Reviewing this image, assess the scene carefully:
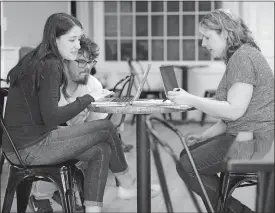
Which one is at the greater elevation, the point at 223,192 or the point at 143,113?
the point at 143,113

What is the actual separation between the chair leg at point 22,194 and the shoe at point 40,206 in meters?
0.31

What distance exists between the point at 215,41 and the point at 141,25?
6154 millimetres

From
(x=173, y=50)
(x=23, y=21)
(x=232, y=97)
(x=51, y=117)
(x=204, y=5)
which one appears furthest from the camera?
(x=173, y=50)

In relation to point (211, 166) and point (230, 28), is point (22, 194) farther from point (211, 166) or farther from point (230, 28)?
point (230, 28)

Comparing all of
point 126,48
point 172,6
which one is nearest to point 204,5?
point 172,6

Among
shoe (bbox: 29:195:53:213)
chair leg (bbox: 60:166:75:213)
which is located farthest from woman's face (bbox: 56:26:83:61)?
shoe (bbox: 29:195:53:213)

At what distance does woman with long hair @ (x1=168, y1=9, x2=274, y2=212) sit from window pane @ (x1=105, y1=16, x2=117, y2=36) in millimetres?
6093

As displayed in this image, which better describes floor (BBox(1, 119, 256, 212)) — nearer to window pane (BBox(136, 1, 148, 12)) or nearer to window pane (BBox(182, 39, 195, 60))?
window pane (BBox(182, 39, 195, 60))

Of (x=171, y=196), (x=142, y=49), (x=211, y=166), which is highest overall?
(x=142, y=49)

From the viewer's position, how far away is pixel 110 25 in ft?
28.7

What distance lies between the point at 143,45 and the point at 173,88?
6.08 m

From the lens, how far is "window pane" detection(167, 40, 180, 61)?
8.77 m

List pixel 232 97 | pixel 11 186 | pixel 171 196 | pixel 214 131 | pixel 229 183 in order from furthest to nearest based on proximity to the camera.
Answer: pixel 171 196 → pixel 214 131 → pixel 11 186 → pixel 229 183 → pixel 232 97

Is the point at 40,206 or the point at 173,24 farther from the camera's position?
the point at 173,24
